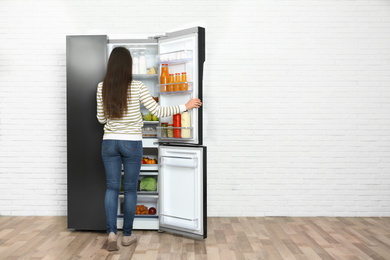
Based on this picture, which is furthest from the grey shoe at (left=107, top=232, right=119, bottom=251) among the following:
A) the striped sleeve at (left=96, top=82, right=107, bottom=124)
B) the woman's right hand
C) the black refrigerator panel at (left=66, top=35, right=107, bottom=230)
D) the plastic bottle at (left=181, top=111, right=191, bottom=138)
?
the woman's right hand

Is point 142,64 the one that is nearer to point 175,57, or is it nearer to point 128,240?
point 175,57

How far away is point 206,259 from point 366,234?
1.94 metres

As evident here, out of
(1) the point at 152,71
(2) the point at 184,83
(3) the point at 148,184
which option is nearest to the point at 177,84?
(2) the point at 184,83

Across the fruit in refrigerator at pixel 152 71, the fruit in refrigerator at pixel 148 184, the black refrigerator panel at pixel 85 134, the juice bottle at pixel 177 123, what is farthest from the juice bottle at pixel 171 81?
the fruit in refrigerator at pixel 148 184

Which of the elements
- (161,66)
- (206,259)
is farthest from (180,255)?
(161,66)

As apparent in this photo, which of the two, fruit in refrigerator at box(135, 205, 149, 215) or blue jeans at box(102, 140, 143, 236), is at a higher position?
blue jeans at box(102, 140, 143, 236)

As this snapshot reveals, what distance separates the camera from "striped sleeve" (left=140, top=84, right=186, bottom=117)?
152 inches

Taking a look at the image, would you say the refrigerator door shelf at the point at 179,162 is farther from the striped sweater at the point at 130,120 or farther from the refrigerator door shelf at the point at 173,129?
the striped sweater at the point at 130,120

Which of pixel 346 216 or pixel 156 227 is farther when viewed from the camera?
pixel 346 216

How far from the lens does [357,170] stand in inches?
203

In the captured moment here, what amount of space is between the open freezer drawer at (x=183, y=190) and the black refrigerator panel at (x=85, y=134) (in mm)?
672

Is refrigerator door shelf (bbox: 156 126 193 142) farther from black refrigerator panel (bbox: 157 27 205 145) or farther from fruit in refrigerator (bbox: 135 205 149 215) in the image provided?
fruit in refrigerator (bbox: 135 205 149 215)

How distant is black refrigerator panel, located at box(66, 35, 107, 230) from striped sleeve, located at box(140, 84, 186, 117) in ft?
2.41

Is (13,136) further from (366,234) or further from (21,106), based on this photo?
(366,234)
